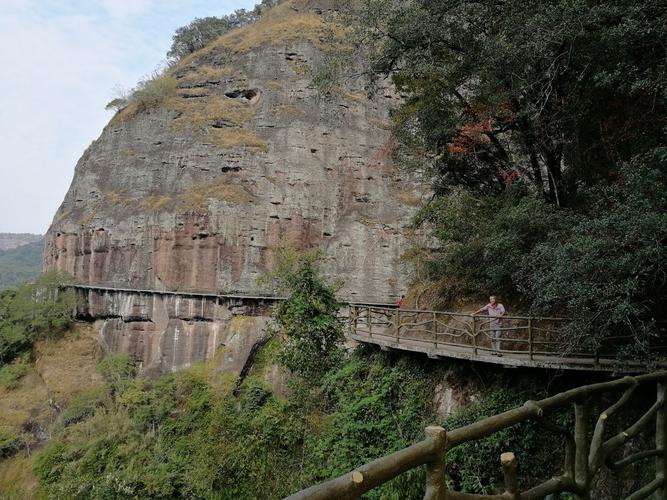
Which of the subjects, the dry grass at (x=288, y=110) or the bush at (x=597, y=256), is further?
the dry grass at (x=288, y=110)

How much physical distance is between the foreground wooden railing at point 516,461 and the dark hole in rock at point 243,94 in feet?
126

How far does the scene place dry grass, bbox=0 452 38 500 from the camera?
840 inches

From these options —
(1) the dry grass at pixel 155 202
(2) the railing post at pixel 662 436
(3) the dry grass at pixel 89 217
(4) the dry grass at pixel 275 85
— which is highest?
(4) the dry grass at pixel 275 85

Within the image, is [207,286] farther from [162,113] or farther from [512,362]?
[512,362]

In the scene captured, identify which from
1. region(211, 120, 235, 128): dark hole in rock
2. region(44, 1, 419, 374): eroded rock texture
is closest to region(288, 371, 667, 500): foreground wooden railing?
region(44, 1, 419, 374): eroded rock texture

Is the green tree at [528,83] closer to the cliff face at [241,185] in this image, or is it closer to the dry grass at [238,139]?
the cliff face at [241,185]

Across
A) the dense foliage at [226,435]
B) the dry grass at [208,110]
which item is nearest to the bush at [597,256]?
the dense foliage at [226,435]

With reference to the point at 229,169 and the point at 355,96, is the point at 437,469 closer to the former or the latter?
the point at 229,169

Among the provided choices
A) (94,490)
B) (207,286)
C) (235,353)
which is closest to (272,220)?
(207,286)

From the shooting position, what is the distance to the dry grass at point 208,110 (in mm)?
36219

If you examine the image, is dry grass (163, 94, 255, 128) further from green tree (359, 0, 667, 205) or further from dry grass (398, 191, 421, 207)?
green tree (359, 0, 667, 205)

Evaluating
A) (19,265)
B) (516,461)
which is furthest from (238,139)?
(19,265)

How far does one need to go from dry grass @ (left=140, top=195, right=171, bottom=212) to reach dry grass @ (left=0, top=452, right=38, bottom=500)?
16935 mm

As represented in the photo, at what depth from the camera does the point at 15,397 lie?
3030 cm
